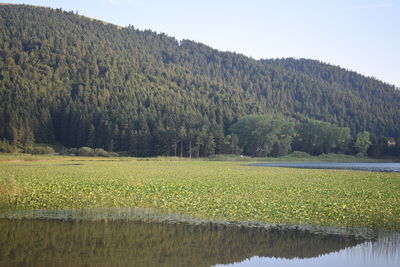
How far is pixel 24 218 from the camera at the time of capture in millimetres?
22562

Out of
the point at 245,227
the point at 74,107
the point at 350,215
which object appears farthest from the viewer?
the point at 74,107

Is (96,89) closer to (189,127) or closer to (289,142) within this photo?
(189,127)

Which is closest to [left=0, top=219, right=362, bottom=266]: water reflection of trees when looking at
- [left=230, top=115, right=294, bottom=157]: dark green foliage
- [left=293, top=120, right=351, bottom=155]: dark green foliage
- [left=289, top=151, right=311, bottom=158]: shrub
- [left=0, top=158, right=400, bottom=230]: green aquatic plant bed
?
[left=0, top=158, right=400, bottom=230]: green aquatic plant bed

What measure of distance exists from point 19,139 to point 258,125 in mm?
77755

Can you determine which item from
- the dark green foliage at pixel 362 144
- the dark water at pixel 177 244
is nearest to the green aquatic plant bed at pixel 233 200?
the dark water at pixel 177 244

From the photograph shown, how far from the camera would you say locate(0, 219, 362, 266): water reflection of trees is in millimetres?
15953

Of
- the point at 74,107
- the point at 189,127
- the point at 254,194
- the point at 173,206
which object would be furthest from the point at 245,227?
the point at 74,107

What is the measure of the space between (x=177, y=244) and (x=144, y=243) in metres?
1.40

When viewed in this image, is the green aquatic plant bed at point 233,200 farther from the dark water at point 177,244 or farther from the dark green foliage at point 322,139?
the dark green foliage at point 322,139

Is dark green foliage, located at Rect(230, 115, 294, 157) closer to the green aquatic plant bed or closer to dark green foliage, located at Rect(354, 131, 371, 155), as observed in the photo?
→ dark green foliage, located at Rect(354, 131, 371, 155)

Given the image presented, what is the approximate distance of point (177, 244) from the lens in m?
18.1

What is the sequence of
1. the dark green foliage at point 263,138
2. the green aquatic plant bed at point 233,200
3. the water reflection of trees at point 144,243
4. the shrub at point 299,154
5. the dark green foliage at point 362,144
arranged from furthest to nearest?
the dark green foliage at point 362,144
the shrub at point 299,154
the dark green foliage at point 263,138
the green aquatic plant bed at point 233,200
the water reflection of trees at point 144,243

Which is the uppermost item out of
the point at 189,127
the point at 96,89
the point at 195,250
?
the point at 96,89

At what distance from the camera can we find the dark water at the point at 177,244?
16078 mm
